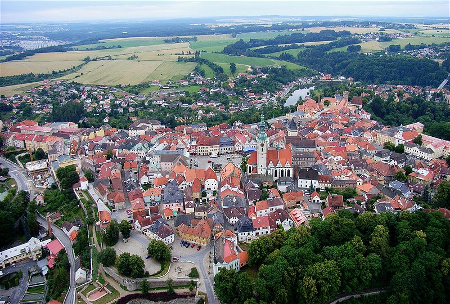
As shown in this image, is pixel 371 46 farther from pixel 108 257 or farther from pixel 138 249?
pixel 108 257

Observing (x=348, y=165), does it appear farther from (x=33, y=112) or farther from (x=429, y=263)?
(x=33, y=112)

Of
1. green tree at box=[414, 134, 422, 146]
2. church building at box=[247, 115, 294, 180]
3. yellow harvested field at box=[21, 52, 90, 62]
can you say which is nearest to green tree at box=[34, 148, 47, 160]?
church building at box=[247, 115, 294, 180]

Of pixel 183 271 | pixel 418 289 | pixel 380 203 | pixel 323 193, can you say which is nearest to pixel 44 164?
pixel 183 271

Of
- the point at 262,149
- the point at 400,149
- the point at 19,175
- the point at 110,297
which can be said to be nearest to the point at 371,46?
the point at 400,149

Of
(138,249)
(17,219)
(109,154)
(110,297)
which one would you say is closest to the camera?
(110,297)

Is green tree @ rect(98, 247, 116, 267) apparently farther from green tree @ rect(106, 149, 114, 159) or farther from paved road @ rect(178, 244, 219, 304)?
green tree @ rect(106, 149, 114, 159)
